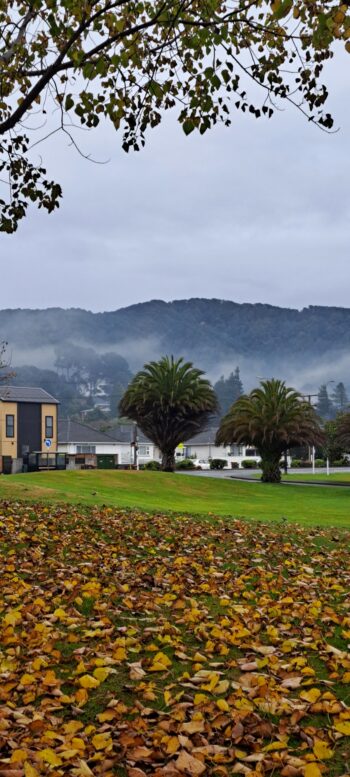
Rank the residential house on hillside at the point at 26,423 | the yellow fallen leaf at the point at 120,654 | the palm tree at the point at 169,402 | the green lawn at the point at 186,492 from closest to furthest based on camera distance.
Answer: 1. the yellow fallen leaf at the point at 120,654
2. the green lawn at the point at 186,492
3. the palm tree at the point at 169,402
4. the residential house on hillside at the point at 26,423

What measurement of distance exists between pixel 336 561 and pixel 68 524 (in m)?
5.16

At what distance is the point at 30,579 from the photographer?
31.3 feet

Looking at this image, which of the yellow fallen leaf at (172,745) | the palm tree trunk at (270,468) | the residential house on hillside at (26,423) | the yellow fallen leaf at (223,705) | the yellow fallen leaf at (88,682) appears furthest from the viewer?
the residential house on hillside at (26,423)

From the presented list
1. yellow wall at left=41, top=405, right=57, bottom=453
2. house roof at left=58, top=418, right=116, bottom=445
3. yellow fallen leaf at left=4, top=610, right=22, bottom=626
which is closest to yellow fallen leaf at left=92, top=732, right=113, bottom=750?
yellow fallen leaf at left=4, top=610, right=22, bottom=626

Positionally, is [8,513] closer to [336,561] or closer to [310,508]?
[336,561]

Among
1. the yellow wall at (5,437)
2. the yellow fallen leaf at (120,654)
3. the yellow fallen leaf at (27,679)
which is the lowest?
the yellow fallen leaf at (27,679)

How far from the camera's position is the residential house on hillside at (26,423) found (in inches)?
3174

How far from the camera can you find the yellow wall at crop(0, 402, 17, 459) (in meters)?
80.1

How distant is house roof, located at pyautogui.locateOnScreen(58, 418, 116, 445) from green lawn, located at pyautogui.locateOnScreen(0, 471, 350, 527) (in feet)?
207

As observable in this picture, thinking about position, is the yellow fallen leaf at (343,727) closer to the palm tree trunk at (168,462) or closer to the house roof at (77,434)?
the palm tree trunk at (168,462)

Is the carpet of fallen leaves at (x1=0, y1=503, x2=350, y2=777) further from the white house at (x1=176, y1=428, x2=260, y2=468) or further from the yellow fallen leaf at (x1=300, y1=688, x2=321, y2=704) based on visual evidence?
the white house at (x1=176, y1=428, x2=260, y2=468)

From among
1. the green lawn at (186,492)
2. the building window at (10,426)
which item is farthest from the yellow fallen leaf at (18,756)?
the building window at (10,426)

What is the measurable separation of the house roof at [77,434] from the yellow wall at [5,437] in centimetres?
2423

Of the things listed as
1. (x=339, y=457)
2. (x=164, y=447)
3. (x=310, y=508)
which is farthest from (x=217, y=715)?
(x=339, y=457)
